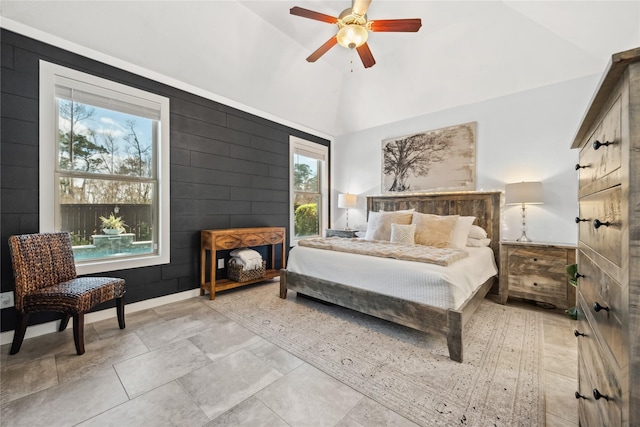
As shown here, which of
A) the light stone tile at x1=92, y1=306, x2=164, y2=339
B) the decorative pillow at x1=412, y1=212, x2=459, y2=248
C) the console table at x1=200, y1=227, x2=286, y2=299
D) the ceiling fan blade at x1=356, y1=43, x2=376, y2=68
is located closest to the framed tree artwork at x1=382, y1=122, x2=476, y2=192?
the decorative pillow at x1=412, y1=212, x2=459, y2=248

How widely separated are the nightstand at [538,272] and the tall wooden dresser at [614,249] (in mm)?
2220

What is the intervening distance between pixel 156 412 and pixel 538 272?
3704mm

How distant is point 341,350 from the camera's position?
206 centimetres

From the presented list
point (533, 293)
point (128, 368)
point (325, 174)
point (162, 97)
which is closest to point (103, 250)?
point (128, 368)

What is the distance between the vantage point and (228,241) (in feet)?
11.0

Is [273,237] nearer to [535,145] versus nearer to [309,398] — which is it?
[309,398]

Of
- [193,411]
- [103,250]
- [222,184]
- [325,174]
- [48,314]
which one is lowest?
[193,411]

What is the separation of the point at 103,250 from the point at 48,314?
2.23 feet

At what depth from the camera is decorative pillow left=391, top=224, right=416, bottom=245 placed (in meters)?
3.19

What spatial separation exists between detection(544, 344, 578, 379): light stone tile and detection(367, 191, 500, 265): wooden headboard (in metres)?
1.36

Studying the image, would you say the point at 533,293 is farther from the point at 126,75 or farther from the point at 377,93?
the point at 126,75

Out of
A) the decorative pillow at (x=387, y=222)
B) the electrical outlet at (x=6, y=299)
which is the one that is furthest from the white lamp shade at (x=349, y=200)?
the electrical outlet at (x=6, y=299)

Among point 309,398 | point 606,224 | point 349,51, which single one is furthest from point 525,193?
point 309,398

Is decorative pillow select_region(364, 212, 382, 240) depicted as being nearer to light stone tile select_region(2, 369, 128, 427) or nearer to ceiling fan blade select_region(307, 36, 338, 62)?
ceiling fan blade select_region(307, 36, 338, 62)
